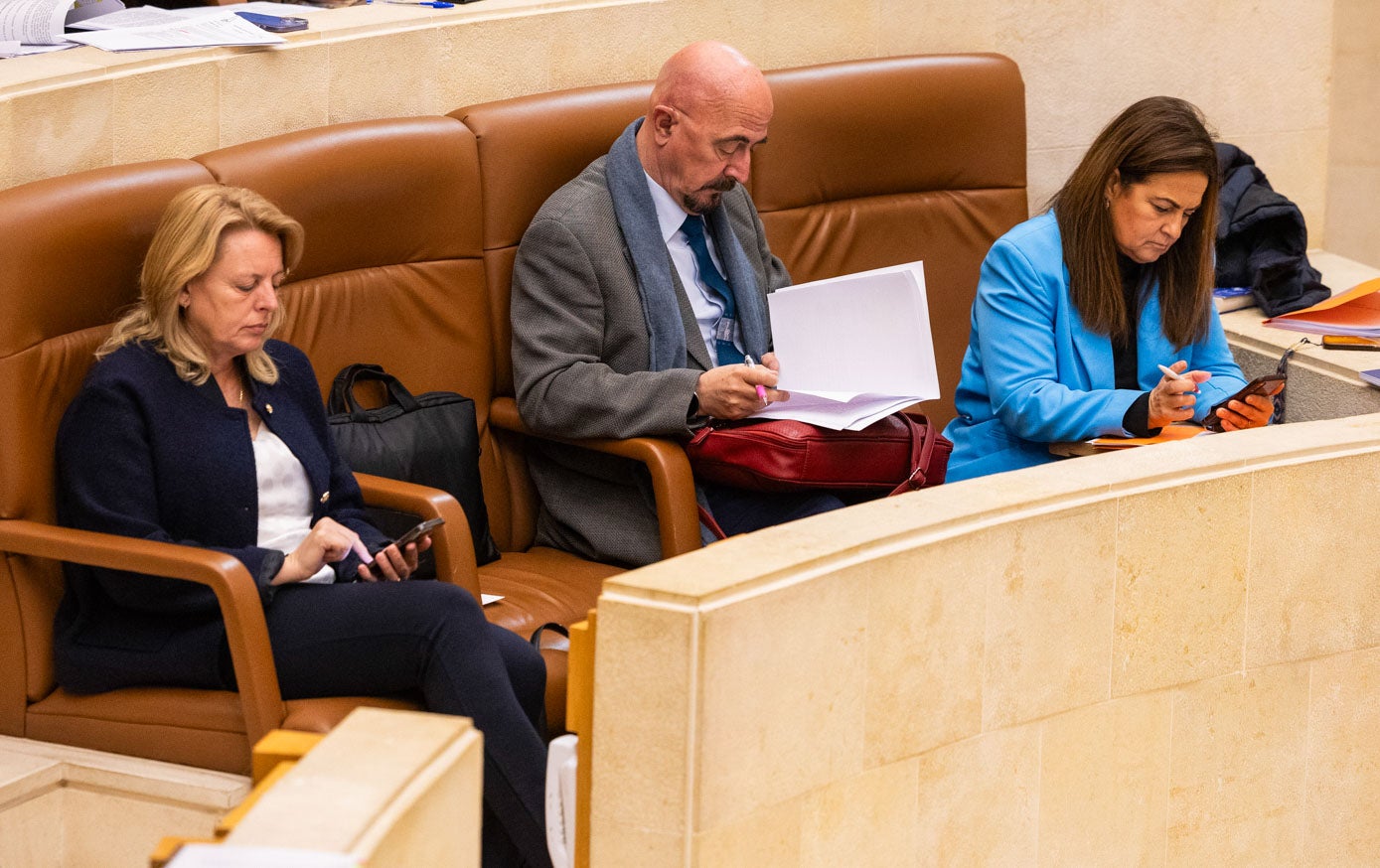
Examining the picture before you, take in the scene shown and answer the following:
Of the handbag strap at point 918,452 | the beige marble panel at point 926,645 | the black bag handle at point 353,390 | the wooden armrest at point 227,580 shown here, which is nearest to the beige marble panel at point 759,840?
the beige marble panel at point 926,645

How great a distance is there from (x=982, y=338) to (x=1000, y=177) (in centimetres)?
108

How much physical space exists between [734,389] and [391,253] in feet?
2.45

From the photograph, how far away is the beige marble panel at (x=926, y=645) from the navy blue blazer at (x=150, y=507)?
103 cm

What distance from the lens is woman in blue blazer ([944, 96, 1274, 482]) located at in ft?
10.7

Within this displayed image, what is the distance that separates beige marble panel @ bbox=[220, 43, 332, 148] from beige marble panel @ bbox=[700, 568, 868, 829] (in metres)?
1.83

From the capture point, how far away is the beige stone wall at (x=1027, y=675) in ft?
6.66

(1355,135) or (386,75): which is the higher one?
(386,75)

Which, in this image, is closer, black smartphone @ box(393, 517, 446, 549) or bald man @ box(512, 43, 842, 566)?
black smartphone @ box(393, 517, 446, 549)

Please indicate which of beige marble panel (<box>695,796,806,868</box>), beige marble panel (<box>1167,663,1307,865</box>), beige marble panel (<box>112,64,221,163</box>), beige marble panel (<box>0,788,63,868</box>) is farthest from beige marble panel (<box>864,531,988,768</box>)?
beige marble panel (<box>112,64,221,163</box>)

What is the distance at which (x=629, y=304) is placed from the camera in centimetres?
346

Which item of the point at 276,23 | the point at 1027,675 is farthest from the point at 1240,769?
the point at 276,23

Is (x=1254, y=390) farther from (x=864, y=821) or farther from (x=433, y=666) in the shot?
(x=433, y=666)

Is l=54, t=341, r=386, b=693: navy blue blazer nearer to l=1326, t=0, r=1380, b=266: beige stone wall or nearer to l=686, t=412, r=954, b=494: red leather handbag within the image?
l=686, t=412, r=954, b=494: red leather handbag

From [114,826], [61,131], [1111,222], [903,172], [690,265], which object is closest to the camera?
[114,826]
